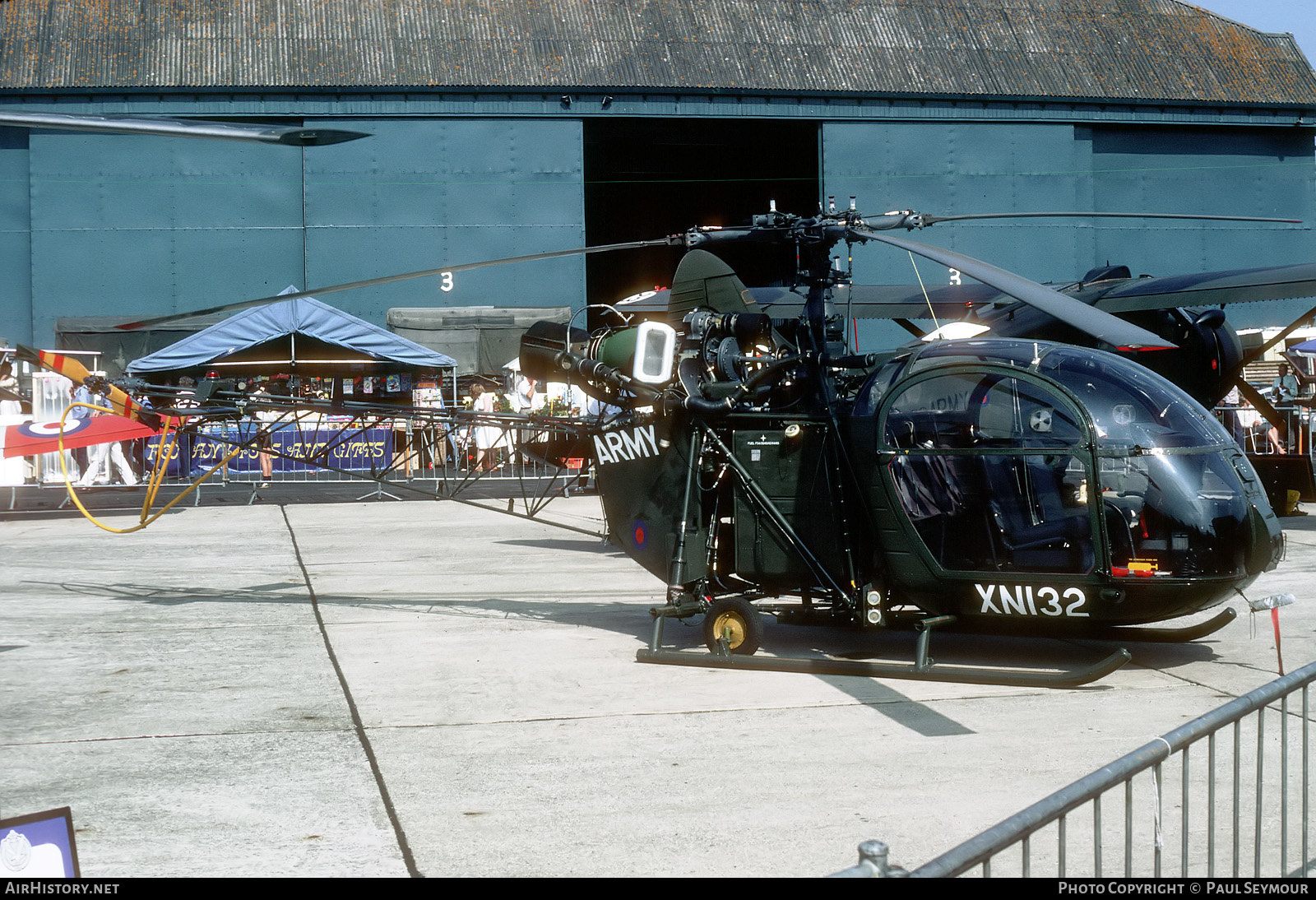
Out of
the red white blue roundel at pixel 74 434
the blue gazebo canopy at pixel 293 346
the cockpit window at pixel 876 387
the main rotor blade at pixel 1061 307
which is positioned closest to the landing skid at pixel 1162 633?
the cockpit window at pixel 876 387

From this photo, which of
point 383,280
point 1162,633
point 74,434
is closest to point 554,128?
point 74,434

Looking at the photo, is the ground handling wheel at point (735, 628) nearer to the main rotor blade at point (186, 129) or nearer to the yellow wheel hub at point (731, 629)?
the yellow wheel hub at point (731, 629)

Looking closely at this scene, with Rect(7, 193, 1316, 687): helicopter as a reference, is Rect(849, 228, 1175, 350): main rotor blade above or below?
above

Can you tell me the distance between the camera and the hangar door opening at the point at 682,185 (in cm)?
3794

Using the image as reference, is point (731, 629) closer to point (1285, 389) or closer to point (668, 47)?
point (1285, 389)

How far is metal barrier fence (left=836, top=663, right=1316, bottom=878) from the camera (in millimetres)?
2914

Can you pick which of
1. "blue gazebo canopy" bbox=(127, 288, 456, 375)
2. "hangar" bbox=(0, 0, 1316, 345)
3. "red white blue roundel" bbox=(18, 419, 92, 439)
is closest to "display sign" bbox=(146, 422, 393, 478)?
"blue gazebo canopy" bbox=(127, 288, 456, 375)

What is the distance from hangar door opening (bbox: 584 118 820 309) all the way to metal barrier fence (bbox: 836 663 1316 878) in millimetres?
31165

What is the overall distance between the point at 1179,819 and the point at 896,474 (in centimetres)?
336

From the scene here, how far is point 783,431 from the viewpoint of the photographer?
8.83 m

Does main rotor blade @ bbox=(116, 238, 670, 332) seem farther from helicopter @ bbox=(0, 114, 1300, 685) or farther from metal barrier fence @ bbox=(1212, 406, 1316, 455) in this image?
metal barrier fence @ bbox=(1212, 406, 1316, 455)

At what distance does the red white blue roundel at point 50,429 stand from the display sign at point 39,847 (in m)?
10.3

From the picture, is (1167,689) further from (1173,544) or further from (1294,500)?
(1294,500)

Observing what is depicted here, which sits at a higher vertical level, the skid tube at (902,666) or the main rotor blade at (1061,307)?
the main rotor blade at (1061,307)
